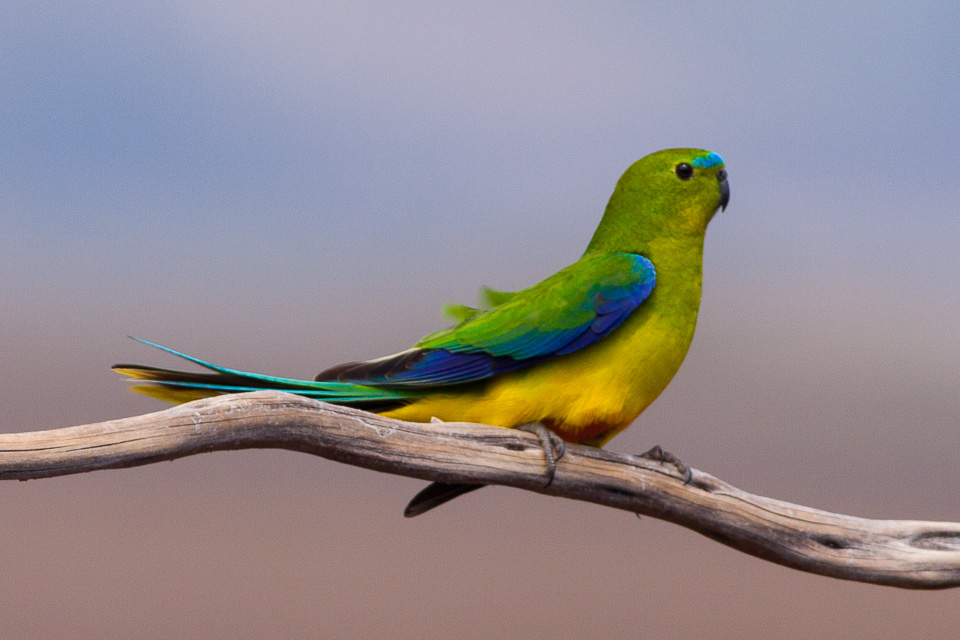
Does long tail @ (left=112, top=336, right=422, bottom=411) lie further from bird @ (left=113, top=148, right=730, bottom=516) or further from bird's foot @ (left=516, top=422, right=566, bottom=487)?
bird's foot @ (left=516, top=422, right=566, bottom=487)

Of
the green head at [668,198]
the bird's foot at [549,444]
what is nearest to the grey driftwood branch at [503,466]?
the bird's foot at [549,444]

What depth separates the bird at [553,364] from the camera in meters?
2.69

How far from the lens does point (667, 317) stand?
277 centimetres

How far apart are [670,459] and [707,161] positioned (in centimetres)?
99

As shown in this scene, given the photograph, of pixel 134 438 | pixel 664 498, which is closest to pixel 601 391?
pixel 664 498

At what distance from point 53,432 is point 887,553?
259 centimetres

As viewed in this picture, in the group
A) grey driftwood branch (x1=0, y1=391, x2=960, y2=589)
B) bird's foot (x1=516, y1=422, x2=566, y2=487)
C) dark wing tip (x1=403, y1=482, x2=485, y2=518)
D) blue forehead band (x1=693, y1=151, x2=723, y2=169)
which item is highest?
blue forehead band (x1=693, y1=151, x2=723, y2=169)

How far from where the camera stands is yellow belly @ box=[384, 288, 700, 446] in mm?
2717

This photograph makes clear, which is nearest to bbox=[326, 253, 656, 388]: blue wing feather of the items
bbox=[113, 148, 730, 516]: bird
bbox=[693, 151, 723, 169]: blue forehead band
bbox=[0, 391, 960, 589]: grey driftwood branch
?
bbox=[113, 148, 730, 516]: bird

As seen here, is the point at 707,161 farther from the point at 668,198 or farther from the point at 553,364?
the point at 553,364

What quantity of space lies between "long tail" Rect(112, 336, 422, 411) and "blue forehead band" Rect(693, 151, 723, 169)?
118cm

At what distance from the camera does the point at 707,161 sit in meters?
2.93

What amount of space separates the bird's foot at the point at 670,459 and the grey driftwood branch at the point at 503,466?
27mm

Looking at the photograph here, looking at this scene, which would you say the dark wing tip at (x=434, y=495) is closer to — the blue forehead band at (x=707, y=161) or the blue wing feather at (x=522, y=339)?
the blue wing feather at (x=522, y=339)
